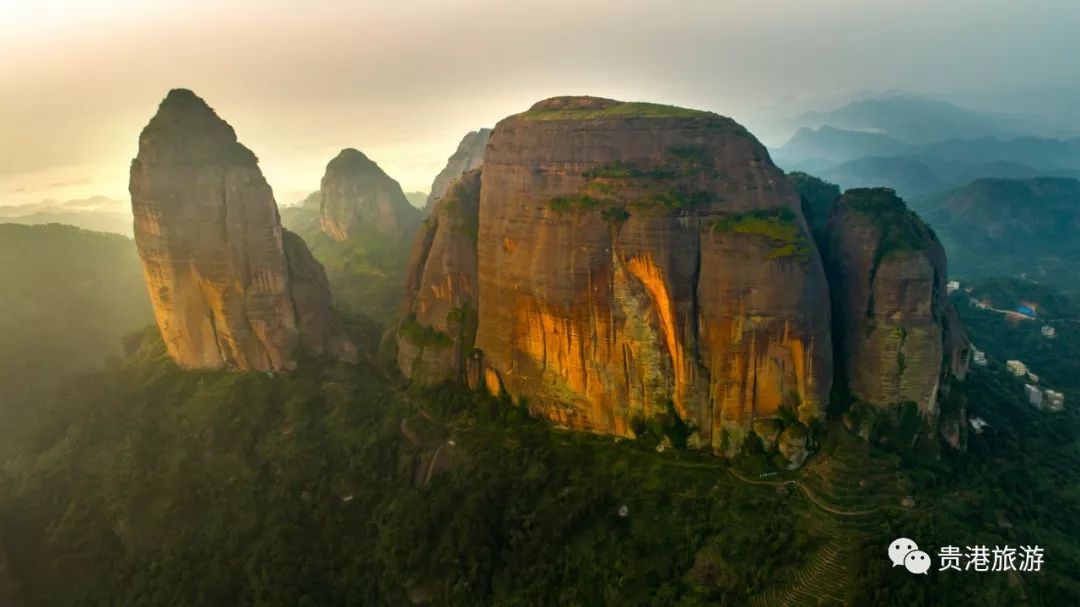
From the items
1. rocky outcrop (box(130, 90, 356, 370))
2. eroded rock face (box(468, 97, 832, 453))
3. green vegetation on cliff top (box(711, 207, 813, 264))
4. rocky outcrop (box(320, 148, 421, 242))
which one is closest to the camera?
green vegetation on cliff top (box(711, 207, 813, 264))

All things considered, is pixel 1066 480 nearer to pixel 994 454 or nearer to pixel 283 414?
pixel 994 454

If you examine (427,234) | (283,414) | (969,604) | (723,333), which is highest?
(427,234)

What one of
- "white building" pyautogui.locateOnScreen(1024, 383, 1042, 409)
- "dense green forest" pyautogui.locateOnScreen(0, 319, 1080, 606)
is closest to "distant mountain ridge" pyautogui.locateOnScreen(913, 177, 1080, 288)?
"white building" pyautogui.locateOnScreen(1024, 383, 1042, 409)

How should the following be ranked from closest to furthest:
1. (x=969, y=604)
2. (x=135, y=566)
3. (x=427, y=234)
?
(x=969, y=604)
(x=135, y=566)
(x=427, y=234)

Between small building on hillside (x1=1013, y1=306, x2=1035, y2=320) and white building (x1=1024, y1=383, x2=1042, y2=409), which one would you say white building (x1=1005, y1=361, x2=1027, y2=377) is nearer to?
white building (x1=1024, y1=383, x2=1042, y2=409)

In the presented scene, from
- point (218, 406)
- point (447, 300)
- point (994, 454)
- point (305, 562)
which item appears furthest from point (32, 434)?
point (994, 454)

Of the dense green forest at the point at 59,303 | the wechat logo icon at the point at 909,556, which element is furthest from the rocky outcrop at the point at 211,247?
the wechat logo icon at the point at 909,556

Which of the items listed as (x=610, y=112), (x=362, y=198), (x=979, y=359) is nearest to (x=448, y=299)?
(x=610, y=112)
